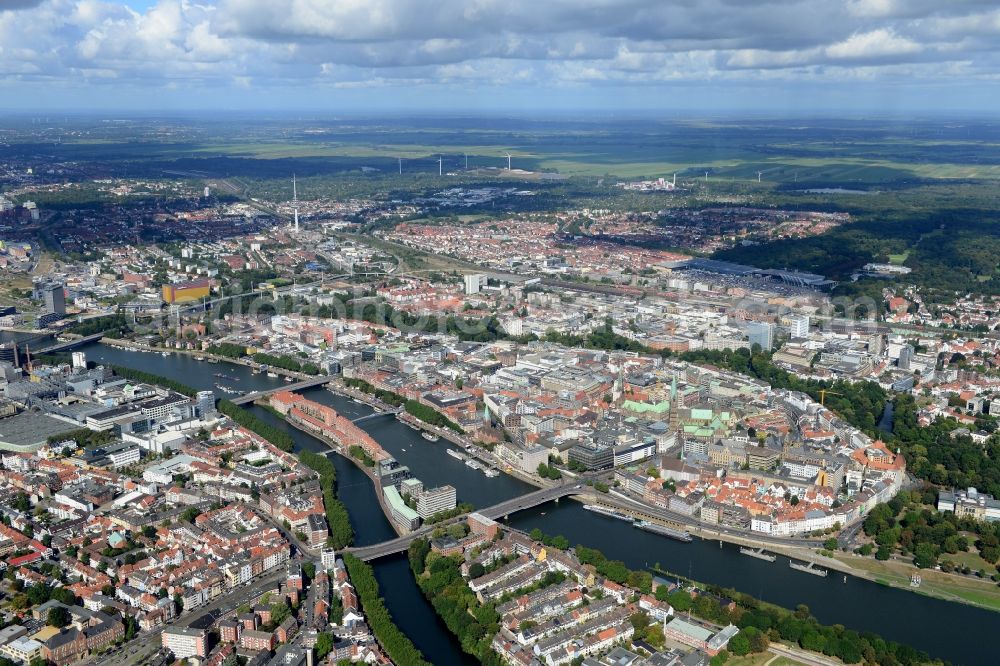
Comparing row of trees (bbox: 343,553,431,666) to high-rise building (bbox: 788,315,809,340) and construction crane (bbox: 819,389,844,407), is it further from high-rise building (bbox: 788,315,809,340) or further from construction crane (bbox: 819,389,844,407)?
high-rise building (bbox: 788,315,809,340)

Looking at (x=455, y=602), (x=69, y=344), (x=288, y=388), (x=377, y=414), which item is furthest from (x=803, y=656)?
(x=69, y=344)

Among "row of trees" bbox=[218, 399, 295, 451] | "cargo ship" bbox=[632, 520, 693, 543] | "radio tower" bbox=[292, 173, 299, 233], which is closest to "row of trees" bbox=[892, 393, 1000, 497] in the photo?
"cargo ship" bbox=[632, 520, 693, 543]

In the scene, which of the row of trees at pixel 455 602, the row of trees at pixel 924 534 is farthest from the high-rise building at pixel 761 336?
the row of trees at pixel 455 602

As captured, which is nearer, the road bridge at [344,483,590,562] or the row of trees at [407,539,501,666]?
the row of trees at [407,539,501,666]

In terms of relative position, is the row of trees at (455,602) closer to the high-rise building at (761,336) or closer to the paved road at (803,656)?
the paved road at (803,656)

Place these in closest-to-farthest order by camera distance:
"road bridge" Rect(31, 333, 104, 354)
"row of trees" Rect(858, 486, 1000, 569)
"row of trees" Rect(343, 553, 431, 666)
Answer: "row of trees" Rect(343, 553, 431, 666) → "row of trees" Rect(858, 486, 1000, 569) → "road bridge" Rect(31, 333, 104, 354)
